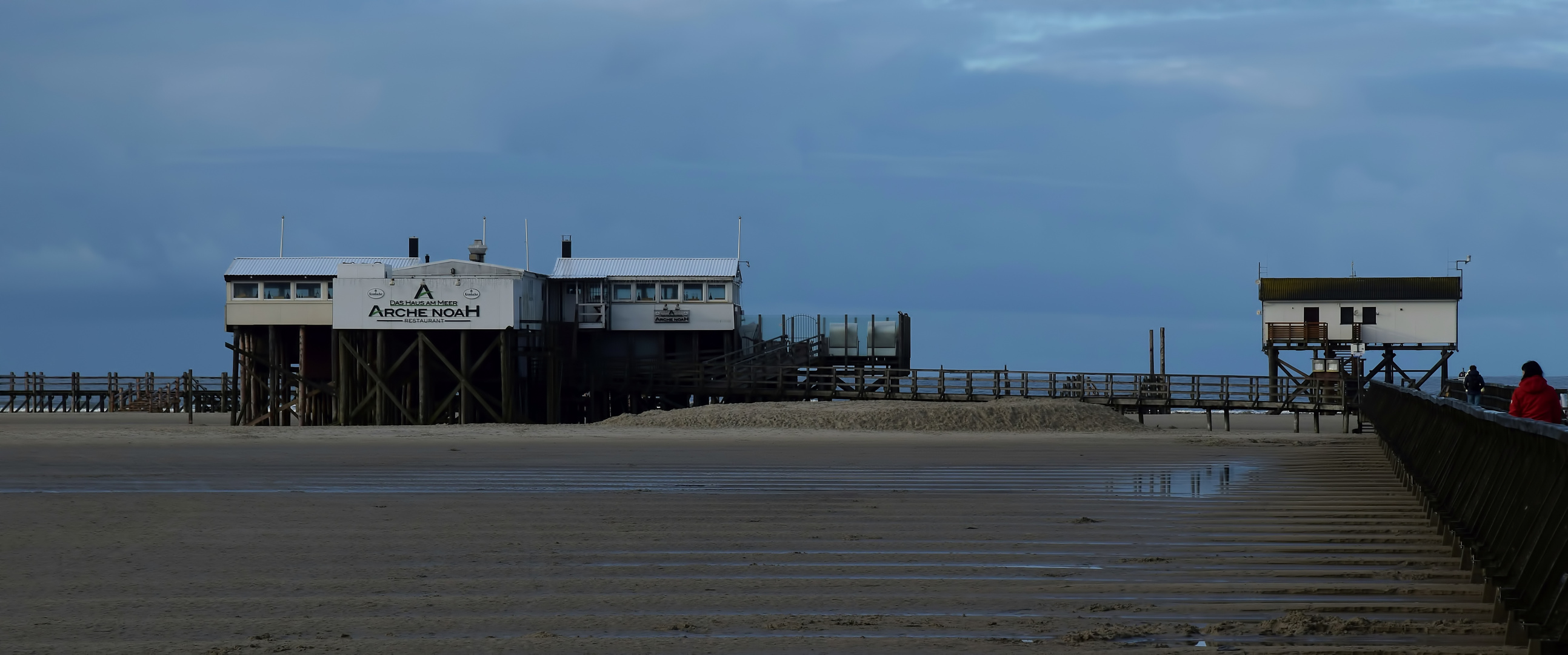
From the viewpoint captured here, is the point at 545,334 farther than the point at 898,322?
No

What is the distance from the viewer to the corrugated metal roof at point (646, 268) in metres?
46.5

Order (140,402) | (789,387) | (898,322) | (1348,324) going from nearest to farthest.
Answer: (789,387), (898,322), (1348,324), (140,402)

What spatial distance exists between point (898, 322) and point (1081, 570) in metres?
41.9

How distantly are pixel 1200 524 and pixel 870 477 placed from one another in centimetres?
615

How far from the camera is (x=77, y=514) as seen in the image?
12094mm

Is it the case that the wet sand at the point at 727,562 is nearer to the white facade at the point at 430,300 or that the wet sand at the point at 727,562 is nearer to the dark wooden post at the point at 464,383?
the dark wooden post at the point at 464,383

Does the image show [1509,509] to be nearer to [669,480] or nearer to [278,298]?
[669,480]

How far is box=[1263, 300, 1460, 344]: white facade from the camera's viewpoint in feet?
179

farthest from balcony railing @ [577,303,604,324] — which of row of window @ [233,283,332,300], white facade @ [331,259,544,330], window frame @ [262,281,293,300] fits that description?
window frame @ [262,281,293,300]

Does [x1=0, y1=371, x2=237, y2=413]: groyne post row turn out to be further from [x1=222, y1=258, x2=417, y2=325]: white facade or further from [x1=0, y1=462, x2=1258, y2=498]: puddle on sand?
[x1=0, y1=462, x2=1258, y2=498]: puddle on sand

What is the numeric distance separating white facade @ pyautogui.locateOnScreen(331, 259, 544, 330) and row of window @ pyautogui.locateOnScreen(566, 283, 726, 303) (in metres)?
5.26

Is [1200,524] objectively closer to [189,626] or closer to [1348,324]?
[189,626]

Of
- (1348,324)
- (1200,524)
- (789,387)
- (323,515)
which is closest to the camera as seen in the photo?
(1200,524)

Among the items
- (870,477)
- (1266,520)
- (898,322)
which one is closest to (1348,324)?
(898,322)
